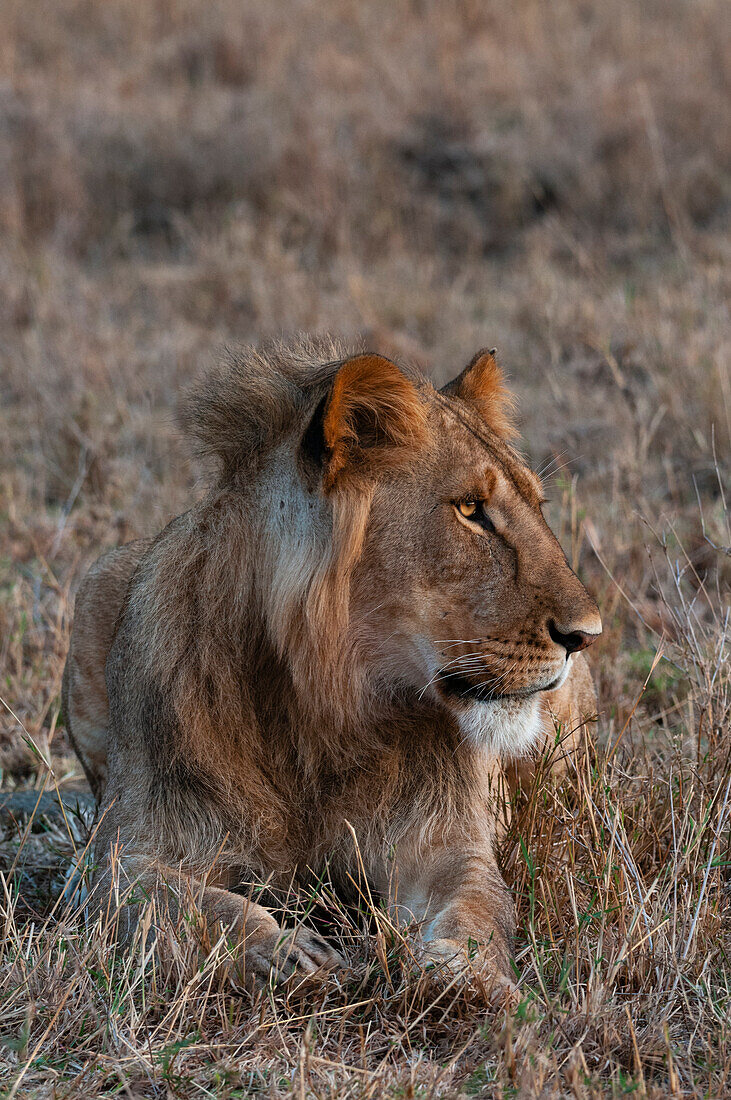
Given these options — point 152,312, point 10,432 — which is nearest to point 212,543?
point 10,432

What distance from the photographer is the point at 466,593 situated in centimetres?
264

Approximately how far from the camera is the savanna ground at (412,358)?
2406 mm

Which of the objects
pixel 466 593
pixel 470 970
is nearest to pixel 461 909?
pixel 470 970

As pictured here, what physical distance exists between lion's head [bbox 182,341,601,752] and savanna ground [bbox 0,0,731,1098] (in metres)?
0.48

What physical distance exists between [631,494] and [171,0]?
12.8m

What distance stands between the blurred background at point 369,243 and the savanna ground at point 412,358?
0.04m

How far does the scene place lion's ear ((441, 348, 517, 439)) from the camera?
3.21 meters

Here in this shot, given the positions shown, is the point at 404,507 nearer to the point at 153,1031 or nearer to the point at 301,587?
the point at 301,587

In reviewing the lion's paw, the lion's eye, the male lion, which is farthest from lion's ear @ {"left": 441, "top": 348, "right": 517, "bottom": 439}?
the lion's paw

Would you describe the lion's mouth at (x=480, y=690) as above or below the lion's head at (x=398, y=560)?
below

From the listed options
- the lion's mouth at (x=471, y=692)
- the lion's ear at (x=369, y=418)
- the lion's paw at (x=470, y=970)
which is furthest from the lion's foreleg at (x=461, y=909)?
the lion's ear at (x=369, y=418)

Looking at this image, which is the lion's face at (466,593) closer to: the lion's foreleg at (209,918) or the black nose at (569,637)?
the black nose at (569,637)

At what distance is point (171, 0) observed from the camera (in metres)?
15.9

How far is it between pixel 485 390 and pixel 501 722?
3.07ft
